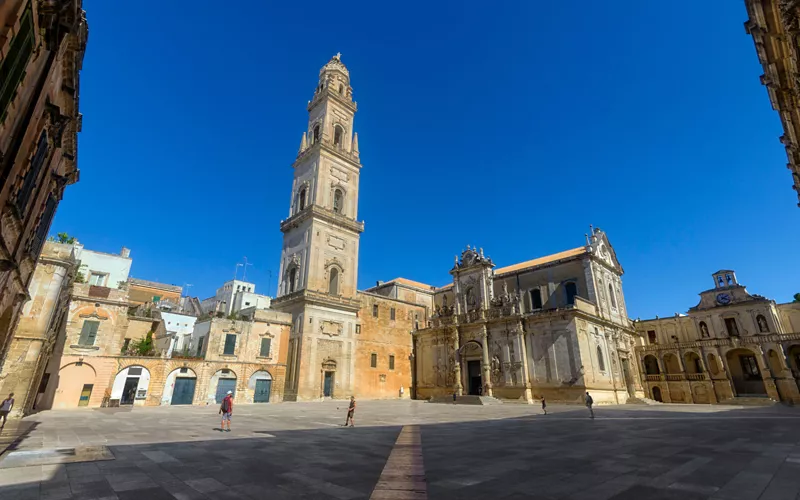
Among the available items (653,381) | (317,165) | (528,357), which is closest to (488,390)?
(528,357)

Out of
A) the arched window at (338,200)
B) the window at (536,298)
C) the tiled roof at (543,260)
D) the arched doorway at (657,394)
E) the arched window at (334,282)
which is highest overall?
the arched window at (338,200)

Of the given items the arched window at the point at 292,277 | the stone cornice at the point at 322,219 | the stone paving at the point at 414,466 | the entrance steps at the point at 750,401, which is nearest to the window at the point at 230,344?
the arched window at the point at 292,277

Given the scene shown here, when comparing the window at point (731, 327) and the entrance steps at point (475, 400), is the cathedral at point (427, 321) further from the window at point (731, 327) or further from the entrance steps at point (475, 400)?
the window at point (731, 327)

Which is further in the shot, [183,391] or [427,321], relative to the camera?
[427,321]

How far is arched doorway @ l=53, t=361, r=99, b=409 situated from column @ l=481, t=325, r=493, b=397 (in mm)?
27357

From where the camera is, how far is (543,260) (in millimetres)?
37750

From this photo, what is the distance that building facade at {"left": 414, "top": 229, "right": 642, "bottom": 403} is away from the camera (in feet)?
94.1

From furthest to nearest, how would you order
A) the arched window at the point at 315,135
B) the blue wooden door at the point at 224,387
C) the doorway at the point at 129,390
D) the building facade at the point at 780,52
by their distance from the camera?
the arched window at the point at 315,135, the blue wooden door at the point at 224,387, the doorway at the point at 129,390, the building facade at the point at 780,52

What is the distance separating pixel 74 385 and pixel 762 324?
179ft

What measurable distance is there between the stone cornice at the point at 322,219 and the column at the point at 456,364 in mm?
13555

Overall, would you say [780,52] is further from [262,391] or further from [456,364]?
[262,391]

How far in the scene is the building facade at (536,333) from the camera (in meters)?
28.7

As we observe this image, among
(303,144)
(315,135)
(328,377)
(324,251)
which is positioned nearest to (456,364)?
(328,377)

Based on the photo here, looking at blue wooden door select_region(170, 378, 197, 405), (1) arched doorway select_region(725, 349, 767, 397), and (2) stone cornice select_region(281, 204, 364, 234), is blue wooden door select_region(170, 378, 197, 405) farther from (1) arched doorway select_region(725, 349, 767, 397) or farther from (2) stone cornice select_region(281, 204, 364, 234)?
(1) arched doorway select_region(725, 349, 767, 397)
